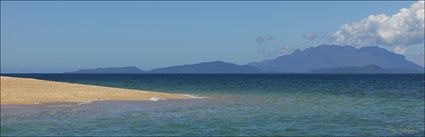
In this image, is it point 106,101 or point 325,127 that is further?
point 106,101

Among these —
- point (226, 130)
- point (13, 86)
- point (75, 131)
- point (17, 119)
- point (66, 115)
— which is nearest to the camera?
point (75, 131)

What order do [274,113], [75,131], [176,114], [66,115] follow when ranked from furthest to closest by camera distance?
[274,113], [176,114], [66,115], [75,131]

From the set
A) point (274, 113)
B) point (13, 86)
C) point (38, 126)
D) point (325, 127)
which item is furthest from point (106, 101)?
point (325, 127)

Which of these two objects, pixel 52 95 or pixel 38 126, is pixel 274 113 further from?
pixel 52 95

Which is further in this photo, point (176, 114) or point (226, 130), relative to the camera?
point (176, 114)

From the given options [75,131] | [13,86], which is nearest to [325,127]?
[75,131]

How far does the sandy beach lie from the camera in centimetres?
4572

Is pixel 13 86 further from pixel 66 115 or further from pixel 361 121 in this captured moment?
pixel 361 121

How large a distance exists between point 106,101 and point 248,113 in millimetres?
15505

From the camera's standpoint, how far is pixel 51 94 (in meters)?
51.1

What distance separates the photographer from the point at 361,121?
120ft

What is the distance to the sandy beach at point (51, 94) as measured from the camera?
150 ft

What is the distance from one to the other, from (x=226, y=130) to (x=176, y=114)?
9173 millimetres

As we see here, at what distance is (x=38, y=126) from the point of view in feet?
96.7
